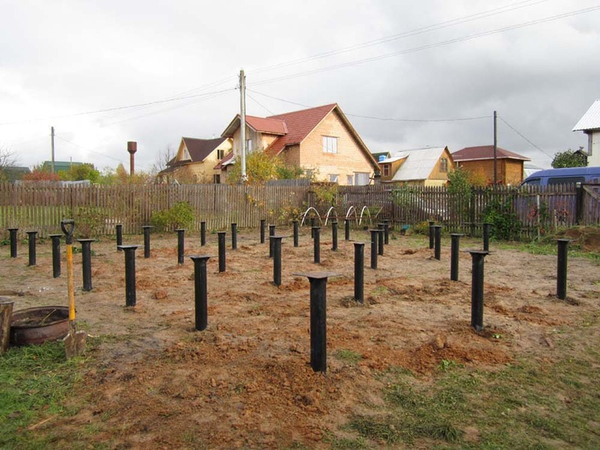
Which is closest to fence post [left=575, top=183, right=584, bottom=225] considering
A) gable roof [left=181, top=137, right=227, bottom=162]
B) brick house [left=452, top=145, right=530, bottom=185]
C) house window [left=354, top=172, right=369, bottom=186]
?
house window [left=354, top=172, right=369, bottom=186]

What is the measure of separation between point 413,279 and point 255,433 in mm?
6254

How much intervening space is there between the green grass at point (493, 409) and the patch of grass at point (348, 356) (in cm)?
41

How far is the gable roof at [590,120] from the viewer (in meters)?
30.1

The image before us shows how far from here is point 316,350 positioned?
13.8 feet

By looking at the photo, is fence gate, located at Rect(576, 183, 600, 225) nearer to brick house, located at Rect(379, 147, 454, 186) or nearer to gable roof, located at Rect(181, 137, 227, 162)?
brick house, located at Rect(379, 147, 454, 186)

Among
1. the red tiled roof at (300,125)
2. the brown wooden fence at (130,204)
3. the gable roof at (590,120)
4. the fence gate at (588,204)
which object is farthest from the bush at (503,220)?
the red tiled roof at (300,125)

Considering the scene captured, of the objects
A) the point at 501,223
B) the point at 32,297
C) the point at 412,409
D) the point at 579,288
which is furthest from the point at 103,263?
the point at 501,223

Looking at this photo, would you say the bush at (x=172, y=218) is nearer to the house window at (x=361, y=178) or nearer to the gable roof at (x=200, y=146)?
the house window at (x=361, y=178)

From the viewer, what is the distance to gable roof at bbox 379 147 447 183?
52.8m

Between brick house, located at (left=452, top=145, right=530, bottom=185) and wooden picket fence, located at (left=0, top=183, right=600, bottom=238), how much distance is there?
36858 millimetres

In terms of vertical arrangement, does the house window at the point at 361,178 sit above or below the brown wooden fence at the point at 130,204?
above

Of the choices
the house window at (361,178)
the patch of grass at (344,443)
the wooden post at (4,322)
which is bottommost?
the patch of grass at (344,443)

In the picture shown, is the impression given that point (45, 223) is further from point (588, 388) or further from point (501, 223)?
point (588, 388)

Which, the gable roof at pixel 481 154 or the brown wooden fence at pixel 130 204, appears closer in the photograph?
the brown wooden fence at pixel 130 204
